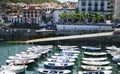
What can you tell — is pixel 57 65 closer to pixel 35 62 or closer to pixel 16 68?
pixel 35 62

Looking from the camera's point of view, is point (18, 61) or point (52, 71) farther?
point (18, 61)

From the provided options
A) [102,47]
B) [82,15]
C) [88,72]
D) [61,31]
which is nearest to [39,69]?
[88,72]

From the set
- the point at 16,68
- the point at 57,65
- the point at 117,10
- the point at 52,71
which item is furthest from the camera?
the point at 117,10

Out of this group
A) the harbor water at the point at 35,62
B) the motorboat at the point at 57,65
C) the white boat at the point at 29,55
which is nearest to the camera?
the harbor water at the point at 35,62

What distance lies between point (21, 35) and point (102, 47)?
1813 centimetres

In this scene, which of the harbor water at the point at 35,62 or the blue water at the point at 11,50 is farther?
the blue water at the point at 11,50

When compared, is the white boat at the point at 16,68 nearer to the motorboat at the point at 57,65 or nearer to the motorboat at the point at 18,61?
the motorboat at the point at 18,61

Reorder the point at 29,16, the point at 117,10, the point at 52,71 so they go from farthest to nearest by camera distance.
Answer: the point at 29,16 < the point at 117,10 < the point at 52,71

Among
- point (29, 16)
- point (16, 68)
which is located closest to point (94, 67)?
point (16, 68)

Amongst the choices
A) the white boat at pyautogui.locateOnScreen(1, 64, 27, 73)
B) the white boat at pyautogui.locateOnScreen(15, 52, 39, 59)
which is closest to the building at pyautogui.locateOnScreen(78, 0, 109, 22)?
the white boat at pyautogui.locateOnScreen(15, 52, 39, 59)

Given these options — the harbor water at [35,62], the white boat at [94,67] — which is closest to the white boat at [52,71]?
the harbor water at [35,62]

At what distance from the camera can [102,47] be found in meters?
67.6

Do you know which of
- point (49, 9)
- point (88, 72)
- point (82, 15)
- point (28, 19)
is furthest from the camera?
point (49, 9)

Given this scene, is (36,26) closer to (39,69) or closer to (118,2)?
(118,2)
